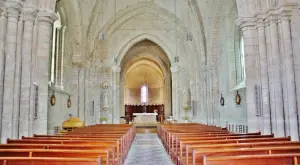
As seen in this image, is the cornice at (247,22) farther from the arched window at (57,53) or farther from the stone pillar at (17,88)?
the arched window at (57,53)

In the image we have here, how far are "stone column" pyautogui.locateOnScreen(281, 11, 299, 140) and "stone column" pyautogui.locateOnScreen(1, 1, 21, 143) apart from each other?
28.6ft

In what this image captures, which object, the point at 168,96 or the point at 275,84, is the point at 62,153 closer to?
the point at 275,84

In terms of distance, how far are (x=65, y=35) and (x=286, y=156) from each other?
52.2 feet

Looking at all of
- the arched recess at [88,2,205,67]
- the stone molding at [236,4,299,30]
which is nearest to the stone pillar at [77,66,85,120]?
the arched recess at [88,2,205,67]

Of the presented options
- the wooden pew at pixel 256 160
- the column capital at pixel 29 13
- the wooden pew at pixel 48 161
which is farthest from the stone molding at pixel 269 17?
the wooden pew at pixel 48 161

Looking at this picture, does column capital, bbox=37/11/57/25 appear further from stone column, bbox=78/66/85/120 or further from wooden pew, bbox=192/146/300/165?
stone column, bbox=78/66/85/120

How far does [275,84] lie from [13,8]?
29.3 feet

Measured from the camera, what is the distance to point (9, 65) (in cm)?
823

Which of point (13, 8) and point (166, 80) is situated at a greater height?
point (13, 8)

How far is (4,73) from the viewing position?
8164 mm

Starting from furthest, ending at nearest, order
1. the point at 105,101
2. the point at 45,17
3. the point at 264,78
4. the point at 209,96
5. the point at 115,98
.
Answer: the point at 115,98 < the point at 105,101 < the point at 209,96 < the point at 45,17 < the point at 264,78

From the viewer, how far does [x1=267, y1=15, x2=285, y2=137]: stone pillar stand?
336 inches

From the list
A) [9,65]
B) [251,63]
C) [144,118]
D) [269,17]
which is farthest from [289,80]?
[144,118]

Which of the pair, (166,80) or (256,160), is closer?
(256,160)
